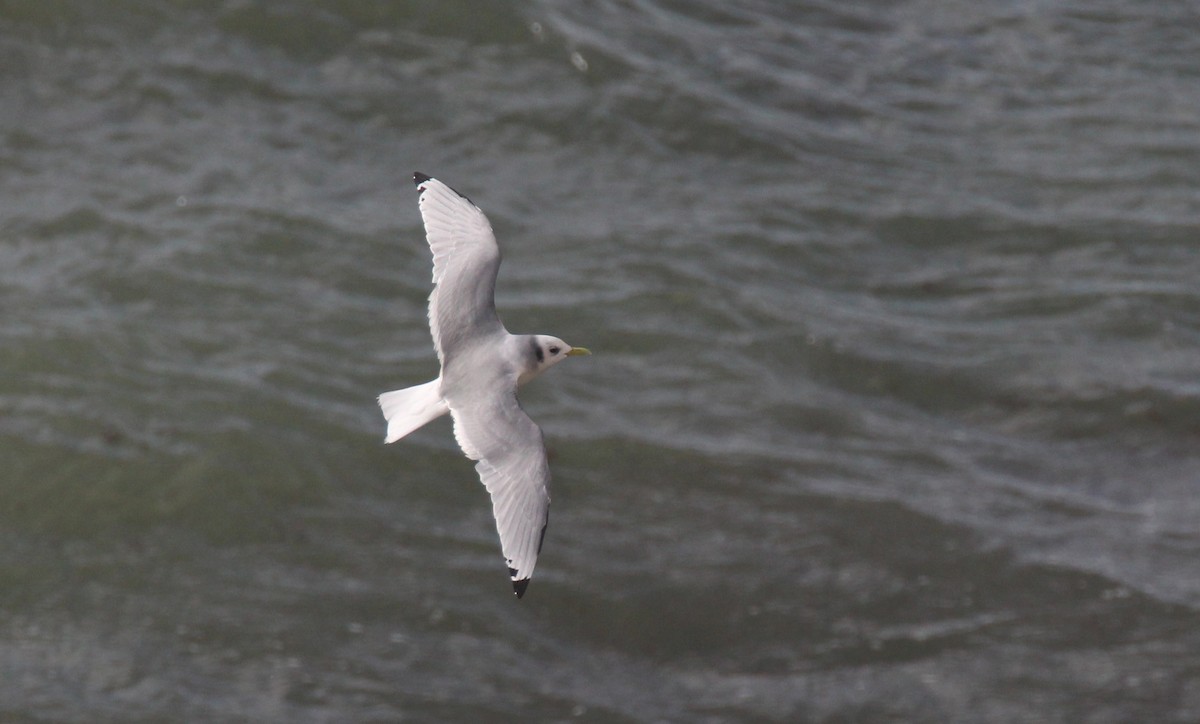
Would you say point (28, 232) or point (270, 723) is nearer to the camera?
point (270, 723)

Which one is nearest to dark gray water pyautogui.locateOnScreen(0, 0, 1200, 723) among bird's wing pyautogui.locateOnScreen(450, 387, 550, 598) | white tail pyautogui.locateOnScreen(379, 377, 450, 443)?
white tail pyautogui.locateOnScreen(379, 377, 450, 443)

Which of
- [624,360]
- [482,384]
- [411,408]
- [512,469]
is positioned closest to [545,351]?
[482,384]

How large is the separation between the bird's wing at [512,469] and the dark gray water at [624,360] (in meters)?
2.59

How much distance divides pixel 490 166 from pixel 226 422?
291 cm

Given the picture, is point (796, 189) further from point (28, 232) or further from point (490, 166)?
point (28, 232)

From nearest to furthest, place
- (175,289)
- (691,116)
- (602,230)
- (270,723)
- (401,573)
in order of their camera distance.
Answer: (270,723) < (401,573) < (175,289) < (602,230) < (691,116)

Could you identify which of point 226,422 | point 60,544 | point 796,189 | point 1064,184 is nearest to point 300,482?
point 226,422

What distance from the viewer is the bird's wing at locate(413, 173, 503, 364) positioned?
16.5ft

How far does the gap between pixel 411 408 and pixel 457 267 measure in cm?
64

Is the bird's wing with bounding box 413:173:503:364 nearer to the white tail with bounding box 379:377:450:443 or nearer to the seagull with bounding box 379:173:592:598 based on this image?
the seagull with bounding box 379:173:592:598

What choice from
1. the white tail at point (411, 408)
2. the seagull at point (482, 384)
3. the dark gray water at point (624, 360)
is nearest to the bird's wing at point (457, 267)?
the seagull at point (482, 384)

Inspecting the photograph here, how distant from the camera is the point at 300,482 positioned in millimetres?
8039

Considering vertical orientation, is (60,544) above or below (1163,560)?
below

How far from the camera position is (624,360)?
29.8 ft
